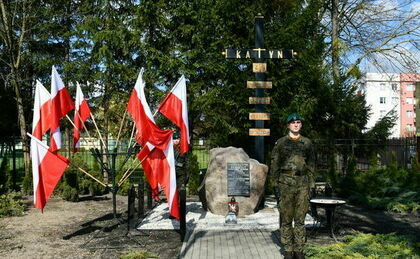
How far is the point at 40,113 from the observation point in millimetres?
8000

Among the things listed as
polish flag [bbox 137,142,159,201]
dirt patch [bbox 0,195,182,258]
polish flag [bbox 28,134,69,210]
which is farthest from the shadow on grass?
polish flag [bbox 137,142,159,201]

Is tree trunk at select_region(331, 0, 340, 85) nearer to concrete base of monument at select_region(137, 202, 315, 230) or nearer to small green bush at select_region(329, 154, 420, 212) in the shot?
small green bush at select_region(329, 154, 420, 212)

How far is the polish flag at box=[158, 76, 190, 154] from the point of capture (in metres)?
8.11

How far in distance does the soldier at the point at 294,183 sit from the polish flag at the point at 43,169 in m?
4.13

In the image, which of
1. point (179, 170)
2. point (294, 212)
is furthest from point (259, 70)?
point (294, 212)

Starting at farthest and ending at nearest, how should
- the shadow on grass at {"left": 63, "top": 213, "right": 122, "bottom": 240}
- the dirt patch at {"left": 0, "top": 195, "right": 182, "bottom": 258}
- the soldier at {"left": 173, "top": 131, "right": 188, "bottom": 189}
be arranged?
Answer: the soldier at {"left": 173, "top": 131, "right": 188, "bottom": 189} < the shadow on grass at {"left": 63, "top": 213, "right": 122, "bottom": 240} < the dirt patch at {"left": 0, "top": 195, "right": 182, "bottom": 258}

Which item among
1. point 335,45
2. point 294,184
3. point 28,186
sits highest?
point 335,45

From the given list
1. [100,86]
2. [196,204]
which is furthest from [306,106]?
[100,86]

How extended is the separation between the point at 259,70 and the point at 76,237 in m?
6.55

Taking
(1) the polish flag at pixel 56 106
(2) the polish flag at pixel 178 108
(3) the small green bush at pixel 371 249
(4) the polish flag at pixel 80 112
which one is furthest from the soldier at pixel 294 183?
(4) the polish flag at pixel 80 112

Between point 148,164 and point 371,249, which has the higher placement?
point 148,164

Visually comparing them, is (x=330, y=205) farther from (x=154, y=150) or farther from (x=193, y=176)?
(x=193, y=176)

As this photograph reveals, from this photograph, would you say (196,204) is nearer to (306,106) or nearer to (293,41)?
(306,106)

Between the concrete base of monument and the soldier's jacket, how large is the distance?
2860mm
